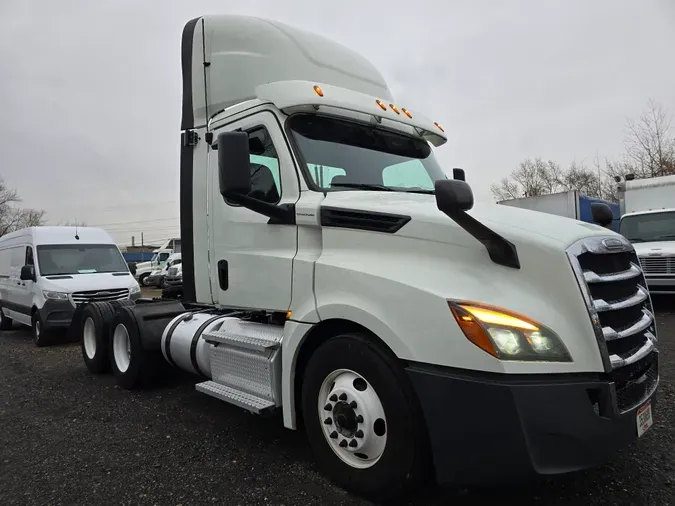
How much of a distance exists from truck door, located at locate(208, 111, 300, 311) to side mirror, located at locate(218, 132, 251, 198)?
43 centimetres

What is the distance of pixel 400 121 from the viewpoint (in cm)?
405

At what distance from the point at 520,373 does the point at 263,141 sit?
249 centimetres

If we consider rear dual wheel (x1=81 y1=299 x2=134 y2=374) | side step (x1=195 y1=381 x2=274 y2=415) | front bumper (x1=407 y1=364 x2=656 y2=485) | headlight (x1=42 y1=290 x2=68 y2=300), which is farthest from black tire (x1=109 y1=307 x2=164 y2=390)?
headlight (x1=42 y1=290 x2=68 y2=300)

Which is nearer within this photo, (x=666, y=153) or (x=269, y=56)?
(x=269, y=56)

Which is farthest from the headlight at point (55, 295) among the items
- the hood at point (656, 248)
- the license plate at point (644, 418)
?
the hood at point (656, 248)

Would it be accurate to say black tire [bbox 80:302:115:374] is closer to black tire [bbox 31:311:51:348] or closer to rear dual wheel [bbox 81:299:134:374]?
rear dual wheel [bbox 81:299:134:374]

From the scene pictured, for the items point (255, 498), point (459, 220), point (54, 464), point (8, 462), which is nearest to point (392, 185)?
point (459, 220)

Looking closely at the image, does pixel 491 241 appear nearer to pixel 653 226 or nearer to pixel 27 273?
pixel 27 273

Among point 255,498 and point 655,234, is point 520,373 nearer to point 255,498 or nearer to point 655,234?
point 255,498

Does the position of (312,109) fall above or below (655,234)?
above

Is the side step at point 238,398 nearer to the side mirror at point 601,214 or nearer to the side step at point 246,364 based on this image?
the side step at point 246,364

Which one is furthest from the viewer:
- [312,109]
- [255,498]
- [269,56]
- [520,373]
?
[269,56]

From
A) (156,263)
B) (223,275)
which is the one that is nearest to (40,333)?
(223,275)

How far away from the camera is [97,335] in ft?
20.5
